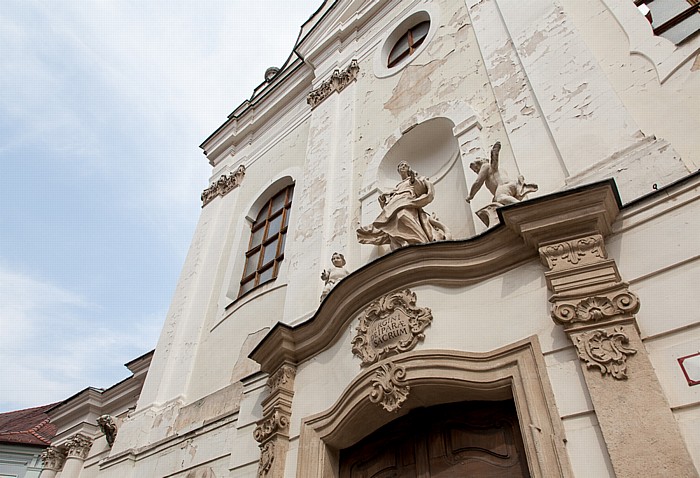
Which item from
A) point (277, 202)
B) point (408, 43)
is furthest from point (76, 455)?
point (408, 43)

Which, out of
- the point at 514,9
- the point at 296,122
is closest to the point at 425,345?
the point at 514,9

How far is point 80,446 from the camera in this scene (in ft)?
33.4

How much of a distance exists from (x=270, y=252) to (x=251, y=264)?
0.51 meters

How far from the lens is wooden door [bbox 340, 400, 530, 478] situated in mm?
3639

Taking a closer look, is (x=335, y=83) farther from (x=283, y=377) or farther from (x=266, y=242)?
(x=283, y=377)

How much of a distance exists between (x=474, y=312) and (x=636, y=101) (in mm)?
2385

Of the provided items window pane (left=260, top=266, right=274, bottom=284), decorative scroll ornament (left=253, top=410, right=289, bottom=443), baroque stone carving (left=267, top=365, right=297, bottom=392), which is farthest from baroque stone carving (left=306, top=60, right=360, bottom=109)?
decorative scroll ornament (left=253, top=410, right=289, bottom=443)

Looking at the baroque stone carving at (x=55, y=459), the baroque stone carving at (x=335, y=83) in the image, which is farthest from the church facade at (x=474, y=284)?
the baroque stone carving at (x=55, y=459)

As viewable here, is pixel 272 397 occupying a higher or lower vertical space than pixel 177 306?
lower

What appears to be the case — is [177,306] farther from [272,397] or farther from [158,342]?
[272,397]

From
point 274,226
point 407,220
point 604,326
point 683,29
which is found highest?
point 274,226

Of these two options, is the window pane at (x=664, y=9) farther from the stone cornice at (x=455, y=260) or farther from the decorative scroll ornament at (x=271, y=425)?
the decorative scroll ornament at (x=271, y=425)

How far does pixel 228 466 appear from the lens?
18.2 ft

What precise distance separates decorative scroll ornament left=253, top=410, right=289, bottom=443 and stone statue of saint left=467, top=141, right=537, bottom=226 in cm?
255
